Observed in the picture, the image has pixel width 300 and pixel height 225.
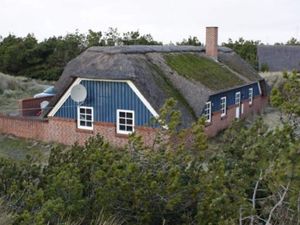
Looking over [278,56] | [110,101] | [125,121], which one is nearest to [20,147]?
[110,101]

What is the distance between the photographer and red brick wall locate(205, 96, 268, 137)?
22.0 meters

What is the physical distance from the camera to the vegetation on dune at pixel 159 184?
19.9 feet

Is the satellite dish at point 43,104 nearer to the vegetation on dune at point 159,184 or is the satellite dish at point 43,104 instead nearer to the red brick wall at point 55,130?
the red brick wall at point 55,130

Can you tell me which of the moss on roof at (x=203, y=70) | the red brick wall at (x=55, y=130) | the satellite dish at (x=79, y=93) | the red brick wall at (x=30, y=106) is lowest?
the red brick wall at (x=55, y=130)

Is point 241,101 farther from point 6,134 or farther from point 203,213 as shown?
point 203,213

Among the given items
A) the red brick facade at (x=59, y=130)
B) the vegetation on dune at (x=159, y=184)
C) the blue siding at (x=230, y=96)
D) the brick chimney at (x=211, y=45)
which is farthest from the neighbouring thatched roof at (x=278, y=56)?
the vegetation on dune at (x=159, y=184)

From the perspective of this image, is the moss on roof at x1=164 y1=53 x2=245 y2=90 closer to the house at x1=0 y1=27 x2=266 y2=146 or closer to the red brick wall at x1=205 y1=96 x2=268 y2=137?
the house at x1=0 y1=27 x2=266 y2=146

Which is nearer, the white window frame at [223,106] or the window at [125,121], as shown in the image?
the window at [125,121]

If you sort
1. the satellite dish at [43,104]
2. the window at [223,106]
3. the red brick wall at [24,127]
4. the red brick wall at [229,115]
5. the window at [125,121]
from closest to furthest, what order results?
the window at [125,121] → the red brick wall at [24,127] → the red brick wall at [229,115] → the window at [223,106] → the satellite dish at [43,104]

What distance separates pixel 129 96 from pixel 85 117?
228 centimetres

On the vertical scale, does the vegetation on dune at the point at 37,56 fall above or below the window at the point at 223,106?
above

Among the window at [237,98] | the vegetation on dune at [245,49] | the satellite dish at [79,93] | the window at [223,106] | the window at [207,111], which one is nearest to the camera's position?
the satellite dish at [79,93]

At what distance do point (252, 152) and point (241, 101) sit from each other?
20.2m

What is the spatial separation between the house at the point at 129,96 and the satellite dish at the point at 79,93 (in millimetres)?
90
